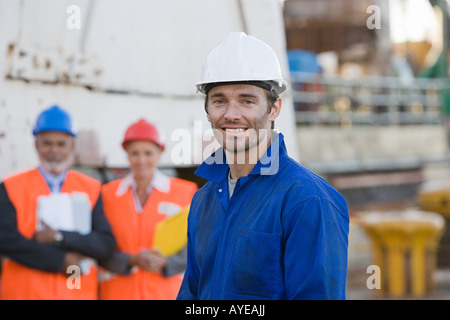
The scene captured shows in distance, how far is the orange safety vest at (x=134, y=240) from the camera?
13.0ft

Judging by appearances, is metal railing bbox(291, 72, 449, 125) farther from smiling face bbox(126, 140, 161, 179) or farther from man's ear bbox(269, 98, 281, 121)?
man's ear bbox(269, 98, 281, 121)

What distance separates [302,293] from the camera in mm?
1887

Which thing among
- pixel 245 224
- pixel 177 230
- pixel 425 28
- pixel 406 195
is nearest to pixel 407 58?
pixel 425 28

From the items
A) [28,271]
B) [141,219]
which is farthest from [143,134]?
[28,271]

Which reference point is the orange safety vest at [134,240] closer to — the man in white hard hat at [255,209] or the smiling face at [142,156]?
the smiling face at [142,156]

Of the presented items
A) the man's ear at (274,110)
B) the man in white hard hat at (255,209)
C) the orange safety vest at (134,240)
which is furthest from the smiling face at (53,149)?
the man's ear at (274,110)

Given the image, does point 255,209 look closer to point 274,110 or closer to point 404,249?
point 274,110

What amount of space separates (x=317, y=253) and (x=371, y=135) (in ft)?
28.9

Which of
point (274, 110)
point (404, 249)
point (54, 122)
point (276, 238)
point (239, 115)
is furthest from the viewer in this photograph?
point (404, 249)

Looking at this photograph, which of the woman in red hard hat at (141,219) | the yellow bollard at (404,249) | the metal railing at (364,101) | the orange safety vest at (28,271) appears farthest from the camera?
the metal railing at (364,101)

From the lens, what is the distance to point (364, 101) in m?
11.2

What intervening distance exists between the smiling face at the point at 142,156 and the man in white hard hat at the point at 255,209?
177 centimetres

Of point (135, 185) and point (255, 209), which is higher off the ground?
point (135, 185)

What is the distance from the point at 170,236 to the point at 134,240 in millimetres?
223
